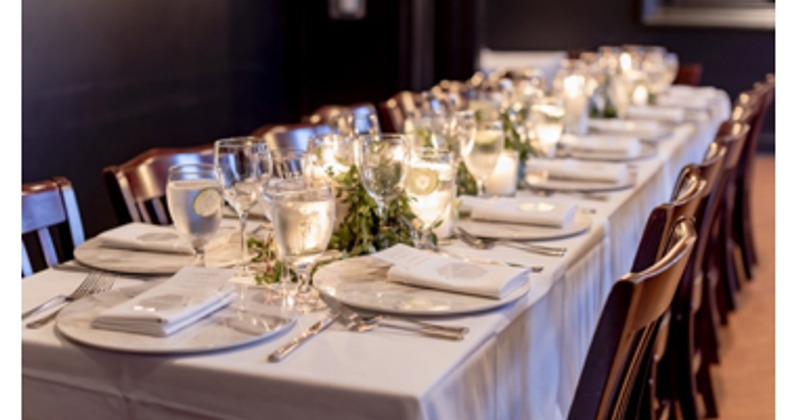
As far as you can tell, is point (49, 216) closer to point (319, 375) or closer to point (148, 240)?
point (148, 240)

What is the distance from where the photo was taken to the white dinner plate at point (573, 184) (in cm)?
271

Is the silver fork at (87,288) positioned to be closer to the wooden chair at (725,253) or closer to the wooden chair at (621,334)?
the wooden chair at (621,334)

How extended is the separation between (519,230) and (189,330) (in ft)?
2.96

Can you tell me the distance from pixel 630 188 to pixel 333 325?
143cm

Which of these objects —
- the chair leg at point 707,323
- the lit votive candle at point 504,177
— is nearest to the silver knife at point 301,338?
the lit votive candle at point 504,177

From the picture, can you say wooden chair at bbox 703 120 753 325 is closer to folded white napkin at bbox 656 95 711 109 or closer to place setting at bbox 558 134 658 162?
place setting at bbox 558 134 658 162

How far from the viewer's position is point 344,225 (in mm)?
1990

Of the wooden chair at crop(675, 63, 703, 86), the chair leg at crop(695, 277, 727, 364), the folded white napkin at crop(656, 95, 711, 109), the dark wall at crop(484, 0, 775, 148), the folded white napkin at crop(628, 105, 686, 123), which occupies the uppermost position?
the dark wall at crop(484, 0, 775, 148)

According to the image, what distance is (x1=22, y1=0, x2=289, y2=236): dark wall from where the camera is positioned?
407 cm

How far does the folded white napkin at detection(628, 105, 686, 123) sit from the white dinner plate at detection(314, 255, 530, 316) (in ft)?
9.22

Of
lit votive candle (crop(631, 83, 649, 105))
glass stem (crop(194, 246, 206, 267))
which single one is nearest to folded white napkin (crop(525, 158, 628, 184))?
glass stem (crop(194, 246, 206, 267))

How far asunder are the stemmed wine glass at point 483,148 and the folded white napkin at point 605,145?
37.7 inches
